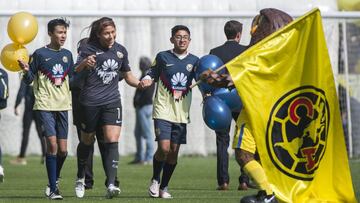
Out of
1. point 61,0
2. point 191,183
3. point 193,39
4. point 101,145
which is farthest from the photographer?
point 193,39

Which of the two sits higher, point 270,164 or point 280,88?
point 280,88

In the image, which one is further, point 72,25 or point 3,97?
point 72,25

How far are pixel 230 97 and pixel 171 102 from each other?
140 cm

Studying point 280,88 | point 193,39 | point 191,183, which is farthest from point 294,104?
point 193,39

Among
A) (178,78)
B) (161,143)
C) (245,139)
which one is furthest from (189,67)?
(245,139)

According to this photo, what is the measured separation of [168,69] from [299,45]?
3101mm

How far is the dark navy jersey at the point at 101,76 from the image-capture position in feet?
41.2

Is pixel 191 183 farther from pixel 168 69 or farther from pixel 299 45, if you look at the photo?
pixel 299 45

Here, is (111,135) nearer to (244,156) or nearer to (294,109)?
(244,156)

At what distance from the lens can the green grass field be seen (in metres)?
12.7

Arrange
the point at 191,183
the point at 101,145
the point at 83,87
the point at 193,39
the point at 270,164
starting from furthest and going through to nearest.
Answer: 1. the point at 193,39
2. the point at 191,183
3. the point at 101,145
4. the point at 83,87
5. the point at 270,164

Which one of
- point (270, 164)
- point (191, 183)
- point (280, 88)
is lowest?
point (191, 183)

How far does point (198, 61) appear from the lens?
42.4 feet

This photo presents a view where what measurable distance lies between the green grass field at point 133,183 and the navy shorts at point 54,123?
80cm
